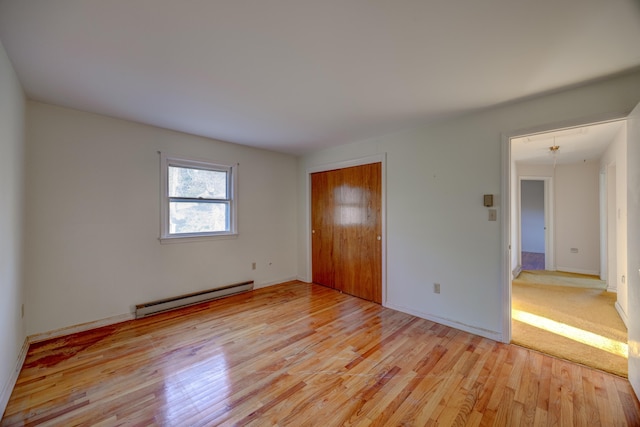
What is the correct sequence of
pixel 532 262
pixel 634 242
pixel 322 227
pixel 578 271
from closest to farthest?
pixel 634 242 < pixel 322 227 < pixel 578 271 < pixel 532 262

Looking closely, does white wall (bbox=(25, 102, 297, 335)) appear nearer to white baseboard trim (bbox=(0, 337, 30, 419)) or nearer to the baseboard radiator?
the baseboard radiator

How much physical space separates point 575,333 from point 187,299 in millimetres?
4424

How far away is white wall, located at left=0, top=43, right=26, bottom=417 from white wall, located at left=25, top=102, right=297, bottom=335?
10.9 inches

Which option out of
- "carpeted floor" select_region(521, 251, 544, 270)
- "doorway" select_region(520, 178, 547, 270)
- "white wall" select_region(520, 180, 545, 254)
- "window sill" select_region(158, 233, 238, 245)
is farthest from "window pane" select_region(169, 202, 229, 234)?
"white wall" select_region(520, 180, 545, 254)

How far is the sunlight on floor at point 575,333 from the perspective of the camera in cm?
237

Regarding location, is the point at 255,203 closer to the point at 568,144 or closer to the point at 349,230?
the point at 349,230

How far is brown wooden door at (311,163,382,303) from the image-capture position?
368cm

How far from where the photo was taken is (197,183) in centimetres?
371

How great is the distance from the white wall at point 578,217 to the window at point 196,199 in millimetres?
6630

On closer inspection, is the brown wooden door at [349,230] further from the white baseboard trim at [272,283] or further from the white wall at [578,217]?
the white wall at [578,217]

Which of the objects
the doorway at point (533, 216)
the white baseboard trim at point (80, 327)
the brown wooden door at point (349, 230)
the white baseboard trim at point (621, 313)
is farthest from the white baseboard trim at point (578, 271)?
the white baseboard trim at point (80, 327)

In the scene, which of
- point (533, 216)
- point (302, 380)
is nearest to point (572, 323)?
point (302, 380)

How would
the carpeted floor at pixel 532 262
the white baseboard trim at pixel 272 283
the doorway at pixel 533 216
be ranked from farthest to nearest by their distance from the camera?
the doorway at pixel 533 216, the carpeted floor at pixel 532 262, the white baseboard trim at pixel 272 283

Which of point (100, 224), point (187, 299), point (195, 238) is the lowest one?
point (187, 299)
